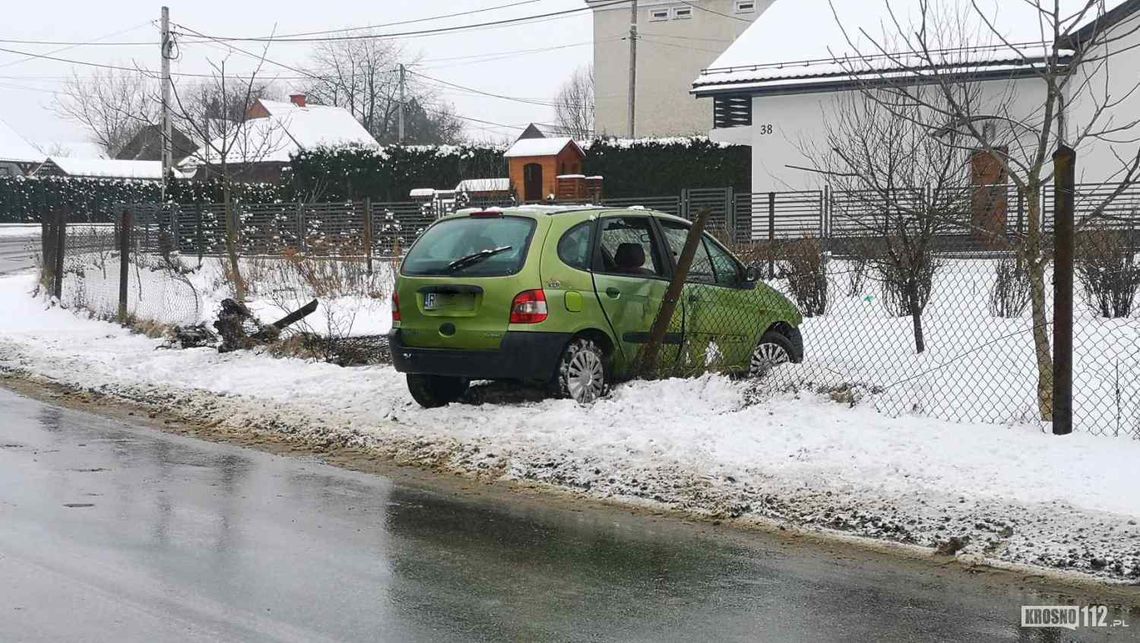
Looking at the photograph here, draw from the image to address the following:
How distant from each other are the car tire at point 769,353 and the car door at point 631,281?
0.88 metres

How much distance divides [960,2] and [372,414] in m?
22.4

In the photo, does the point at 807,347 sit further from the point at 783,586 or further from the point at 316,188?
the point at 316,188

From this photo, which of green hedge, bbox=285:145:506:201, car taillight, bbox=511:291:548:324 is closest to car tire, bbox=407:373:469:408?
car taillight, bbox=511:291:548:324

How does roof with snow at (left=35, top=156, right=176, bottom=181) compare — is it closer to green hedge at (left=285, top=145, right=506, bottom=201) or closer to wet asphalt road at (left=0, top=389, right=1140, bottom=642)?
green hedge at (left=285, top=145, right=506, bottom=201)

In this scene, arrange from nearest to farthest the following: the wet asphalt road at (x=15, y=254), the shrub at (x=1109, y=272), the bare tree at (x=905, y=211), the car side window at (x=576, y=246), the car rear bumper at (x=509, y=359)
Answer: the car rear bumper at (x=509, y=359) → the car side window at (x=576, y=246) → the bare tree at (x=905, y=211) → the shrub at (x=1109, y=272) → the wet asphalt road at (x=15, y=254)

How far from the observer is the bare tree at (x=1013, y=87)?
8172mm

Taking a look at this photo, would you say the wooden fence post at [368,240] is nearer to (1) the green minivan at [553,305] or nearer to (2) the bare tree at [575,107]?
(1) the green minivan at [553,305]

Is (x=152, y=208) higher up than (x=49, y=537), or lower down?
higher up

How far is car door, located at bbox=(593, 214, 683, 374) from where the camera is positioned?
360 inches

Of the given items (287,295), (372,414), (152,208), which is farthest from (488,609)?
(152,208)

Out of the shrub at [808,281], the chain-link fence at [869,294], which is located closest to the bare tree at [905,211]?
the chain-link fence at [869,294]

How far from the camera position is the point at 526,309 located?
28.0 feet

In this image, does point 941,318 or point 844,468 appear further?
point 941,318

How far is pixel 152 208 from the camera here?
1259 inches
